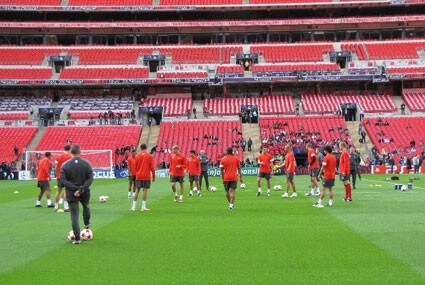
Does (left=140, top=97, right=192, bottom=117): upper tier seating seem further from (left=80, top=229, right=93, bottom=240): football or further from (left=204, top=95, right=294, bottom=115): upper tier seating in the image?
(left=80, top=229, right=93, bottom=240): football

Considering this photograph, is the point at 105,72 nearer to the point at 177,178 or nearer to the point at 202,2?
the point at 202,2

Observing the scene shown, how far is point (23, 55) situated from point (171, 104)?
1887cm

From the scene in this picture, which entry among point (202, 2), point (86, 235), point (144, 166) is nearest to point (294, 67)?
point (202, 2)

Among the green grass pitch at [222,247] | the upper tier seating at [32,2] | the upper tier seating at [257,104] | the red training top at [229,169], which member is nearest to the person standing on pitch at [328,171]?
the green grass pitch at [222,247]

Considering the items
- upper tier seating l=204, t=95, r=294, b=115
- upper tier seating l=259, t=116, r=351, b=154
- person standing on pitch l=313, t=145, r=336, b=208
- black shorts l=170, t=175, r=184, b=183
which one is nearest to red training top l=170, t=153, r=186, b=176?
black shorts l=170, t=175, r=184, b=183

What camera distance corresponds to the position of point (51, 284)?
30.3ft

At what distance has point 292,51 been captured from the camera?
77.4 metres

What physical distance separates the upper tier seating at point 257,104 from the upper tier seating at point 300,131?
2.30 meters

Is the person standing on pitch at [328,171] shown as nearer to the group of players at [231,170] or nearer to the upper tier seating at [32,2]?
the group of players at [231,170]

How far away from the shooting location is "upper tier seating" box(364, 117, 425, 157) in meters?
59.1

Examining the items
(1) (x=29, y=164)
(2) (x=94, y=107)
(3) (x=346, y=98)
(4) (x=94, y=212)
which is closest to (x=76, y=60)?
(2) (x=94, y=107)

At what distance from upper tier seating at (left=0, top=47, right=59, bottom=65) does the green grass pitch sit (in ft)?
190

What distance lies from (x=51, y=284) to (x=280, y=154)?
1927 inches

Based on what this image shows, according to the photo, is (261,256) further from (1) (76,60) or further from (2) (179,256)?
(1) (76,60)
